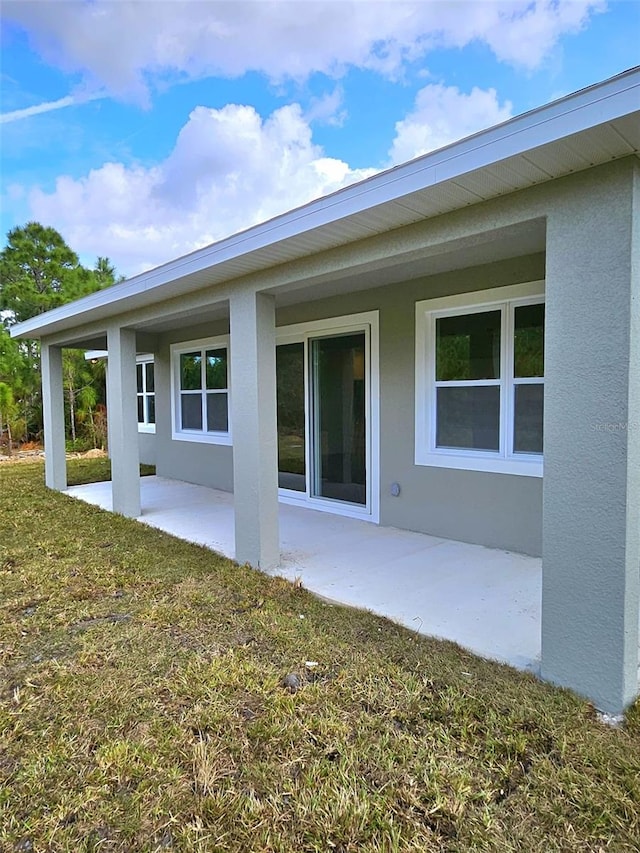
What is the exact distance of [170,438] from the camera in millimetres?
10344

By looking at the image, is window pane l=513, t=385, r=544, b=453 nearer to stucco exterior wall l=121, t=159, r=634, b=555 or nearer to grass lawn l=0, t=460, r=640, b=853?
stucco exterior wall l=121, t=159, r=634, b=555

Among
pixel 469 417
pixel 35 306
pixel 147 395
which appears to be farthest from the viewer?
pixel 35 306

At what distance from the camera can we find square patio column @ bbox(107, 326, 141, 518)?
23.0ft

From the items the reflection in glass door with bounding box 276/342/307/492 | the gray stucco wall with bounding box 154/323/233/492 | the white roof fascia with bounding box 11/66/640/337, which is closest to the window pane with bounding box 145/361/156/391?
the gray stucco wall with bounding box 154/323/233/492

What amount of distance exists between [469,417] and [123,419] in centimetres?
463

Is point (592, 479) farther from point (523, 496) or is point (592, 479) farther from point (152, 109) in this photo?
point (152, 109)

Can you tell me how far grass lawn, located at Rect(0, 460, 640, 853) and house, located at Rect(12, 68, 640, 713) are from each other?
1.93ft

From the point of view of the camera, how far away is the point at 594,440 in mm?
2527

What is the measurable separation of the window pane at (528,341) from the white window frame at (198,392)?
499 centimetres

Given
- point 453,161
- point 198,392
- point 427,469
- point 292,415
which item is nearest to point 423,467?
point 427,469

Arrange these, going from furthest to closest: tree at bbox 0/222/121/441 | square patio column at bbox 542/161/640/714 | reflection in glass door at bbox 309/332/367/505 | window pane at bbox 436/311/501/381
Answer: tree at bbox 0/222/121/441, reflection in glass door at bbox 309/332/367/505, window pane at bbox 436/311/501/381, square patio column at bbox 542/161/640/714

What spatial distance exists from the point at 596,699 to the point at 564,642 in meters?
0.29

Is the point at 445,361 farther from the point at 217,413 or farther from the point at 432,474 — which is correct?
the point at 217,413

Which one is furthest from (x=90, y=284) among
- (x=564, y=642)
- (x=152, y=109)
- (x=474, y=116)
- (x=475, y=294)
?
(x=564, y=642)
